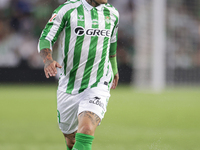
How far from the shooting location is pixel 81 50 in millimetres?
4328

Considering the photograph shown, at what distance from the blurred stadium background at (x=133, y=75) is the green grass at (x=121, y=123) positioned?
2 centimetres

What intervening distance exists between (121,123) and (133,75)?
8287 mm

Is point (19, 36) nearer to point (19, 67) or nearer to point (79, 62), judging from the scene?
point (19, 67)

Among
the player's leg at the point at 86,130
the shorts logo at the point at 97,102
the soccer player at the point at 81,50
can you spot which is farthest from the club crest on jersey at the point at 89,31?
the player's leg at the point at 86,130

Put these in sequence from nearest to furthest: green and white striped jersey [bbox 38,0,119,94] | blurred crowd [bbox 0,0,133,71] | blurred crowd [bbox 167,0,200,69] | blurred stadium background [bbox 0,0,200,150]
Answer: green and white striped jersey [bbox 38,0,119,94], blurred stadium background [bbox 0,0,200,150], blurred crowd [bbox 167,0,200,69], blurred crowd [bbox 0,0,133,71]

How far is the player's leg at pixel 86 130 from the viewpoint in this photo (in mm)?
3764

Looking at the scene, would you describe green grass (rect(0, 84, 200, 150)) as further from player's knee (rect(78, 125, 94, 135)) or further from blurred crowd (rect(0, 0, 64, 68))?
blurred crowd (rect(0, 0, 64, 68))

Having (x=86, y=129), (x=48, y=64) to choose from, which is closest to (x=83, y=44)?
(x=48, y=64)

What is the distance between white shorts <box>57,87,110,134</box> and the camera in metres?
4.08

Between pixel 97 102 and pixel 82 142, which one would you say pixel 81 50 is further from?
pixel 82 142

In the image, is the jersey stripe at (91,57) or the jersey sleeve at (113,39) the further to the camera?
the jersey sleeve at (113,39)

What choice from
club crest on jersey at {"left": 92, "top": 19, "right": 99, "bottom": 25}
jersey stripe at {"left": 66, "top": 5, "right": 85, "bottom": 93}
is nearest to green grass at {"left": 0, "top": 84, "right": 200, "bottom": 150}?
jersey stripe at {"left": 66, "top": 5, "right": 85, "bottom": 93}

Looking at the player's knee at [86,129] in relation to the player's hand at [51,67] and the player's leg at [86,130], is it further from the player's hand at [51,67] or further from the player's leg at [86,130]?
the player's hand at [51,67]

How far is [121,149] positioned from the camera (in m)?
5.90
